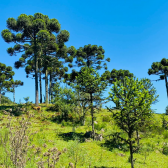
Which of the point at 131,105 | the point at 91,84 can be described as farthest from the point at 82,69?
the point at 131,105

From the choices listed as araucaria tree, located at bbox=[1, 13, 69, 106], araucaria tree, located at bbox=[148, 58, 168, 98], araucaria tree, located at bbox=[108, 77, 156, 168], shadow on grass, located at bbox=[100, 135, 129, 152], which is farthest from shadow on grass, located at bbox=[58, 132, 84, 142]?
araucaria tree, located at bbox=[148, 58, 168, 98]

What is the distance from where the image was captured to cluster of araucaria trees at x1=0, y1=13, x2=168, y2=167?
9.98m

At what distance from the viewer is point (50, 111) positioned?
997 inches

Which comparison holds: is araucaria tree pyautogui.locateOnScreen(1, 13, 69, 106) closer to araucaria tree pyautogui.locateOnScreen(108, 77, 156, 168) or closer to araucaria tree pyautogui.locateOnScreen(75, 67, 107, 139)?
araucaria tree pyautogui.locateOnScreen(75, 67, 107, 139)

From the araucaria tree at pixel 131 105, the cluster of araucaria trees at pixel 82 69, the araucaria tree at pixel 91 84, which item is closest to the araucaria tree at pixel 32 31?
the cluster of araucaria trees at pixel 82 69

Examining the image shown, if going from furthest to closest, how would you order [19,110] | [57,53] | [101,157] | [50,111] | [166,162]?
1. [57,53]
2. [50,111]
3. [19,110]
4. [166,162]
5. [101,157]

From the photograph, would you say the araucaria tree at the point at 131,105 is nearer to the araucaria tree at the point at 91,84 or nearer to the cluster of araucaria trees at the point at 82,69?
the cluster of araucaria trees at the point at 82,69

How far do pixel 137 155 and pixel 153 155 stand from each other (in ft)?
4.74

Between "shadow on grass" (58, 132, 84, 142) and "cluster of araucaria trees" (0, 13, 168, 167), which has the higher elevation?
"cluster of araucaria trees" (0, 13, 168, 167)

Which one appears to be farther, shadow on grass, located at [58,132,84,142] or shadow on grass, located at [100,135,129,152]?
shadow on grass, located at [58,132,84,142]

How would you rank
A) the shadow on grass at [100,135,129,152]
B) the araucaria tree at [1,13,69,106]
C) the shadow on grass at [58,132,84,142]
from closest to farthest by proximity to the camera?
the shadow on grass at [100,135,129,152], the shadow on grass at [58,132,84,142], the araucaria tree at [1,13,69,106]

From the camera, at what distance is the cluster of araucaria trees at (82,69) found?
9.98 m

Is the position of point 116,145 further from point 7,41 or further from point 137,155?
point 7,41

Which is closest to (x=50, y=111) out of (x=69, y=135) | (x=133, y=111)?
(x=69, y=135)
